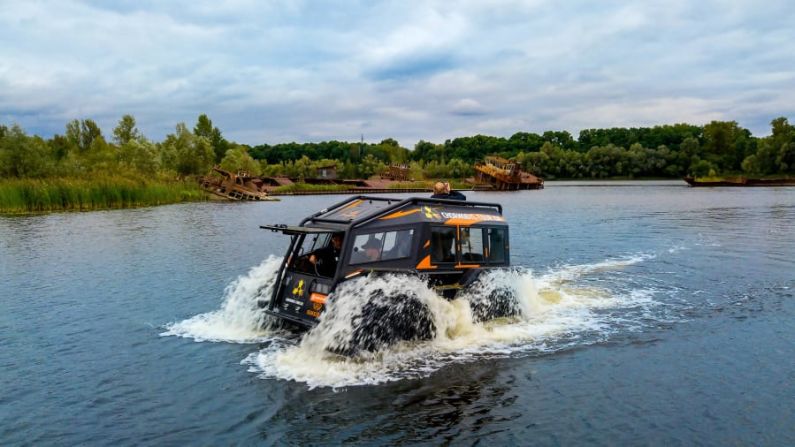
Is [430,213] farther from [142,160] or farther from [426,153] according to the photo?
[426,153]

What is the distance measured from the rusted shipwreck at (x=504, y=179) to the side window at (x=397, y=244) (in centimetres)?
8721

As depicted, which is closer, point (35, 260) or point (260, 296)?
point (260, 296)

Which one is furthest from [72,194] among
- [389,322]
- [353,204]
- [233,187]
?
[389,322]

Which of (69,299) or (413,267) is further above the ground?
(413,267)

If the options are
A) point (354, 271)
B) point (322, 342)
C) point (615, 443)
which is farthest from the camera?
point (354, 271)

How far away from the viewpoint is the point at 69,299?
15.2 m

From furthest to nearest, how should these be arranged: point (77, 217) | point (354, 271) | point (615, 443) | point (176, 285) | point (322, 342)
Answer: point (77, 217) < point (176, 285) < point (354, 271) < point (322, 342) < point (615, 443)

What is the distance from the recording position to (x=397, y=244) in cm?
1139

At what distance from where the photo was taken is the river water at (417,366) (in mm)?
7840

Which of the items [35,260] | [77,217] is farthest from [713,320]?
[77,217]

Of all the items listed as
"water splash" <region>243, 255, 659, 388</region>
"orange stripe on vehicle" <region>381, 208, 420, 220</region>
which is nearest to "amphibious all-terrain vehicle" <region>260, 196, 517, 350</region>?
"orange stripe on vehicle" <region>381, 208, 420, 220</region>

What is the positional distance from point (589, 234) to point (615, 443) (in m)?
23.8

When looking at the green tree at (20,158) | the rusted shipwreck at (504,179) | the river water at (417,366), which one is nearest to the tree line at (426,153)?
the green tree at (20,158)

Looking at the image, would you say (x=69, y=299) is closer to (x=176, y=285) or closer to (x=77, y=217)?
(x=176, y=285)
